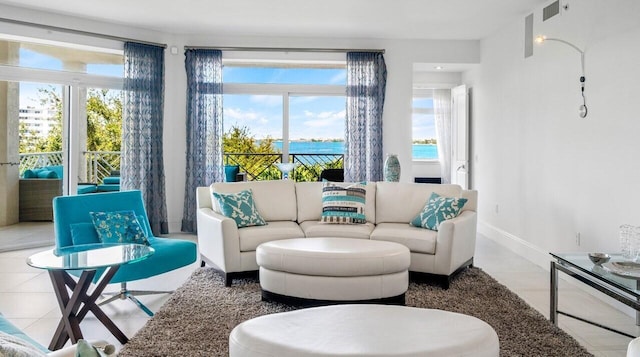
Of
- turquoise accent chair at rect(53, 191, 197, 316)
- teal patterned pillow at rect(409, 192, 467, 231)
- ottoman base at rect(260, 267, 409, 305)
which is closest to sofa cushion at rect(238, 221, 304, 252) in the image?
turquoise accent chair at rect(53, 191, 197, 316)

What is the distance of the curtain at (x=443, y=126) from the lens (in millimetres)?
8344

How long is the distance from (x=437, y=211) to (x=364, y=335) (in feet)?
8.33

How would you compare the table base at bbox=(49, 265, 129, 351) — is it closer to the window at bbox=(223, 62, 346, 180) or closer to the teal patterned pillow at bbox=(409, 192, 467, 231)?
the teal patterned pillow at bbox=(409, 192, 467, 231)

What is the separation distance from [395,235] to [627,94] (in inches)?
82.1

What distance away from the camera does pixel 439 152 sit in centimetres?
842

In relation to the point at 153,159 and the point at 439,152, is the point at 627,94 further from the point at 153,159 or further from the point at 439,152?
the point at 153,159

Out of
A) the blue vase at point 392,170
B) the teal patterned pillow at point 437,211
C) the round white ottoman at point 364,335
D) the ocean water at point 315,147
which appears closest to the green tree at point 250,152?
the ocean water at point 315,147

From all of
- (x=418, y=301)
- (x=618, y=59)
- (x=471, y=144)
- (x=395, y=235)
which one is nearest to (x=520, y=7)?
(x=618, y=59)

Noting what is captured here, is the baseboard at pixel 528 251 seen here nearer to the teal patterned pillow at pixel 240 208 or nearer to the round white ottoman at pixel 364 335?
the round white ottoman at pixel 364 335

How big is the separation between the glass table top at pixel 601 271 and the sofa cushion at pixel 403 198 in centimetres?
Answer: 160

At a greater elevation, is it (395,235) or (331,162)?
(331,162)

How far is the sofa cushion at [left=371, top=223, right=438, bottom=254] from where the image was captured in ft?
13.0

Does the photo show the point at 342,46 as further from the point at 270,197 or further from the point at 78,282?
the point at 78,282

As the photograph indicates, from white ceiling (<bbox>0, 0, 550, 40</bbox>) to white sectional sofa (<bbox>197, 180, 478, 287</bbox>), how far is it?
6.78ft
